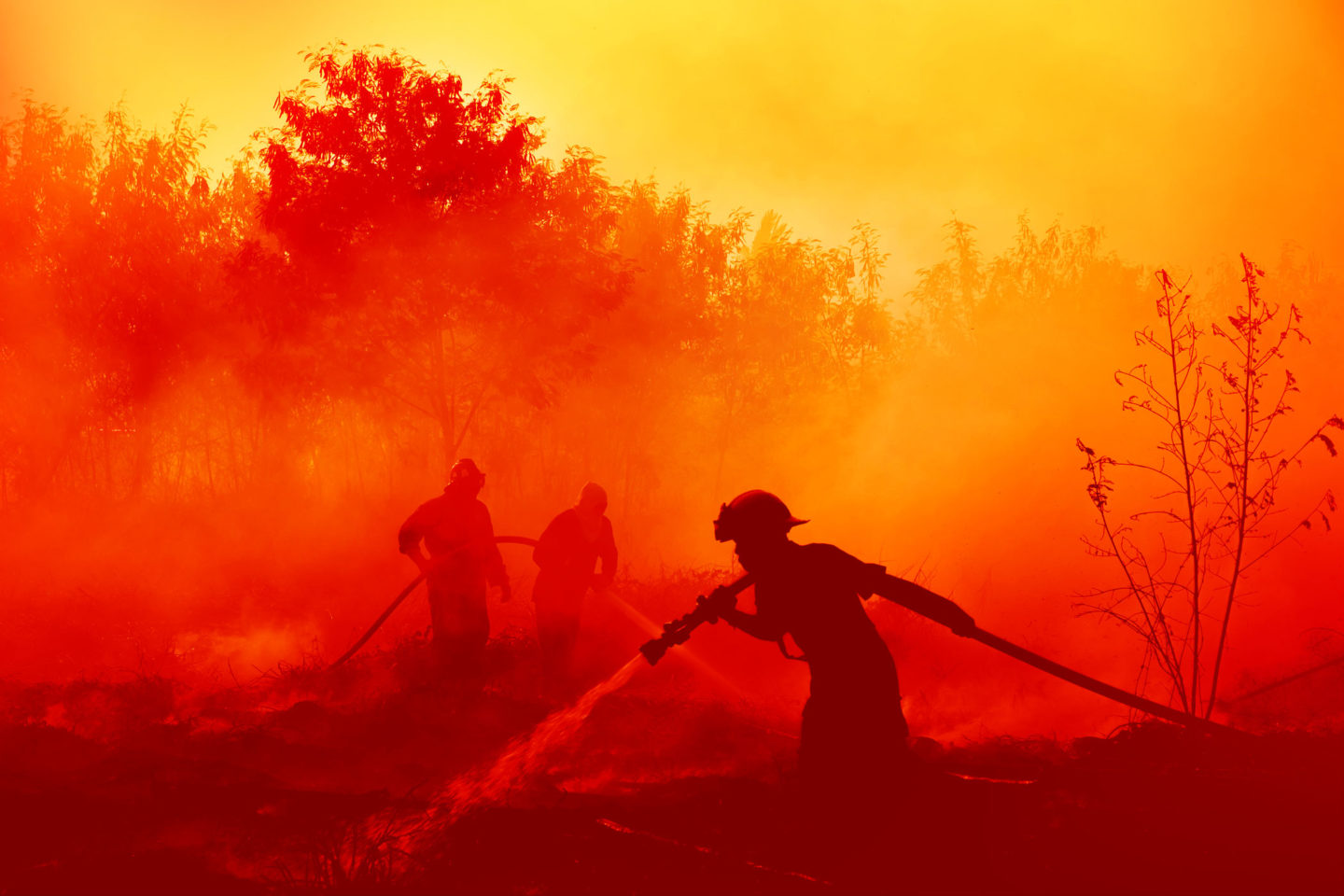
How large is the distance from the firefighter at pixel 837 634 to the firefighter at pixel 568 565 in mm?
4732

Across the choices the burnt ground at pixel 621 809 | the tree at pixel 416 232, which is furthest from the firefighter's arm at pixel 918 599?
the tree at pixel 416 232

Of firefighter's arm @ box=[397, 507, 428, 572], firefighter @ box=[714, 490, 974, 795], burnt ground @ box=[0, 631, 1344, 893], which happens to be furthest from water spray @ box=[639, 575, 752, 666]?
firefighter's arm @ box=[397, 507, 428, 572]

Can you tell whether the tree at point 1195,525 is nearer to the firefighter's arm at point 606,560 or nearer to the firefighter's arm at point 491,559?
the firefighter's arm at point 606,560

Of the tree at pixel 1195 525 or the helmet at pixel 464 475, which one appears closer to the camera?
the helmet at pixel 464 475

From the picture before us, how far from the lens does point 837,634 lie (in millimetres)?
4738

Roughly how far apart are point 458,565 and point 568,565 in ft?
3.64

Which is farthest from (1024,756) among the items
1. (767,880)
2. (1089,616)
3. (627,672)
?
(1089,616)

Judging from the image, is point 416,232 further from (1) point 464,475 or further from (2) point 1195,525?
(2) point 1195,525

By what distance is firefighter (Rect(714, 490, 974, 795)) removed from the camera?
4703 mm

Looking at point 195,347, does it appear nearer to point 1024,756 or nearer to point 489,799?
point 489,799

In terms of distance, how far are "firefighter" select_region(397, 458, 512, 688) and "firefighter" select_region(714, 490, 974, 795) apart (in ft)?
16.2

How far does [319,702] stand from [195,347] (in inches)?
560

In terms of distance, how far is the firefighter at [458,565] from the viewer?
30.6 feet

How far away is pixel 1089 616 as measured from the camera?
50.8ft
